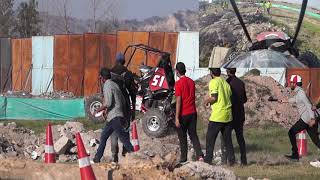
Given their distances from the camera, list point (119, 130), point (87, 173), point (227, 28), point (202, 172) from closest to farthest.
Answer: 1. point (87, 173)
2. point (202, 172)
3. point (119, 130)
4. point (227, 28)

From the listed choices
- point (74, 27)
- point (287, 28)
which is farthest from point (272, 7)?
point (74, 27)

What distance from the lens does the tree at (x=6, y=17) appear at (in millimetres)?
81500

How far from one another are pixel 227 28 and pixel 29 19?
35.0m

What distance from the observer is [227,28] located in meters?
47.5

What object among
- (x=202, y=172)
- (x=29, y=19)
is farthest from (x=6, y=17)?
(x=202, y=172)

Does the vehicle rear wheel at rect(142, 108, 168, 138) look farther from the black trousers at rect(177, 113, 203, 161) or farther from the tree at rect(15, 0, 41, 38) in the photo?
the tree at rect(15, 0, 41, 38)

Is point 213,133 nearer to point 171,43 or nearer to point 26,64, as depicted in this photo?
point 171,43

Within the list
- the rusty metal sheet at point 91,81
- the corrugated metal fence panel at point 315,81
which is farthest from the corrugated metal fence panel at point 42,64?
the corrugated metal fence panel at point 315,81

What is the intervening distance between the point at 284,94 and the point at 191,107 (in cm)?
1436

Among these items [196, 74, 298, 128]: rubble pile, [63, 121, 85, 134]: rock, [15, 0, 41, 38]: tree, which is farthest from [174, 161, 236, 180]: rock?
[15, 0, 41, 38]: tree

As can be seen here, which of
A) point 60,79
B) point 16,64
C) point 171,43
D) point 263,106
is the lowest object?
point 60,79

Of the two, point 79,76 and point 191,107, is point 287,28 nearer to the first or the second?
point 79,76

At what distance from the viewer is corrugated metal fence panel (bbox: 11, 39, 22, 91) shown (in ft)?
133

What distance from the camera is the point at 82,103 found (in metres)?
26.4
